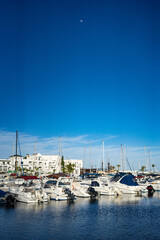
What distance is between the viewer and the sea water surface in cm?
1992

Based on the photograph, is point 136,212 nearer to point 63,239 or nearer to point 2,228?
point 63,239

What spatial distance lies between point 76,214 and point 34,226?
7.16 m

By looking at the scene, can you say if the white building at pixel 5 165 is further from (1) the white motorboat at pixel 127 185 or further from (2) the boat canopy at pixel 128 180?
(2) the boat canopy at pixel 128 180

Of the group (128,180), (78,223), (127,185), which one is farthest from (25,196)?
(128,180)

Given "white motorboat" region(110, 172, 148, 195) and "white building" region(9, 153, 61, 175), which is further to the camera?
"white building" region(9, 153, 61, 175)

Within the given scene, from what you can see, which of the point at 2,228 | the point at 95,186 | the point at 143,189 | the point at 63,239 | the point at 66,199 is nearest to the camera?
the point at 63,239

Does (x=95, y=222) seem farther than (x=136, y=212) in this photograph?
No

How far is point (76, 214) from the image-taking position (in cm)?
2833

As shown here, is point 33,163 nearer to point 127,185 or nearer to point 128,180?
point 128,180

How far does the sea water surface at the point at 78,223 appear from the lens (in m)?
19.9

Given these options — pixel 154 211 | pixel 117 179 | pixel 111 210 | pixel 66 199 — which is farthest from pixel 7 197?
pixel 117 179

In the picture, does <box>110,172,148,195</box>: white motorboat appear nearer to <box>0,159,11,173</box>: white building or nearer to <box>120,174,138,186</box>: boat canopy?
<box>120,174,138,186</box>: boat canopy

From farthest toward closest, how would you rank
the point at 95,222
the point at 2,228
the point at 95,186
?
the point at 95,186 < the point at 95,222 < the point at 2,228

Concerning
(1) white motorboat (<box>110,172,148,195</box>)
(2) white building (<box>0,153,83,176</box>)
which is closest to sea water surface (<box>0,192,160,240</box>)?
(1) white motorboat (<box>110,172,148,195</box>)
